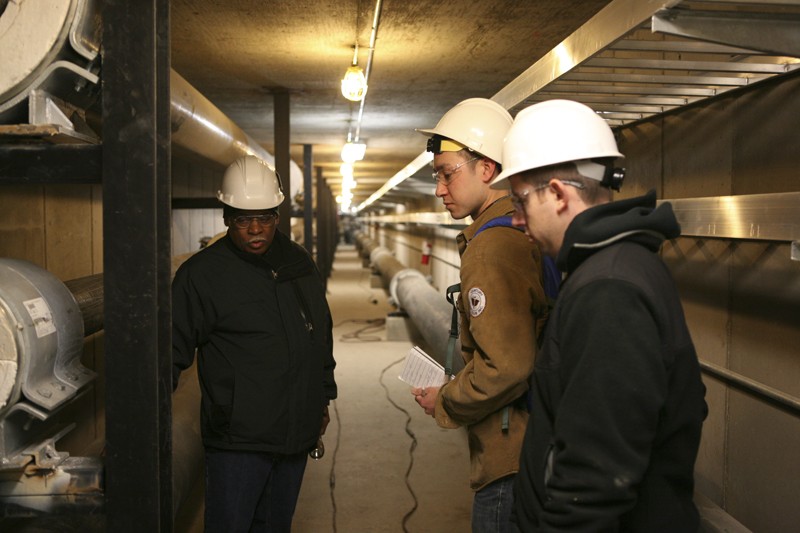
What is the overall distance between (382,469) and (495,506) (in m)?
2.72

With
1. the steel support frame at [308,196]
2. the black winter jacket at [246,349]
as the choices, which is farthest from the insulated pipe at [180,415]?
the steel support frame at [308,196]

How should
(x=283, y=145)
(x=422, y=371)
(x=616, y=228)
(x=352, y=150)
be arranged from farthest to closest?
1. (x=352, y=150)
2. (x=283, y=145)
3. (x=422, y=371)
4. (x=616, y=228)

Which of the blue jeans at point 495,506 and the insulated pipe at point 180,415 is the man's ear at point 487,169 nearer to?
the blue jeans at point 495,506

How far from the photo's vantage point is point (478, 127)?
2.08 metres

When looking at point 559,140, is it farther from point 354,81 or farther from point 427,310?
point 427,310

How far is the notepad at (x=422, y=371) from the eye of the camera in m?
2.20

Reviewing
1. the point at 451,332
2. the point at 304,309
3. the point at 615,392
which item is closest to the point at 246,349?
the point at 304,309

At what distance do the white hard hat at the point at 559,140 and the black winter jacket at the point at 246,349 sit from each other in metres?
1.21

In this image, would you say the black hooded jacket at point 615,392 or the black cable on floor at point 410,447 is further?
the black cable on floor at point 410,447

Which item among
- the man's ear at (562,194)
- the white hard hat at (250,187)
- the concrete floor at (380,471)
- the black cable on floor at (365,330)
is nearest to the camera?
the man's ear at (562,194)

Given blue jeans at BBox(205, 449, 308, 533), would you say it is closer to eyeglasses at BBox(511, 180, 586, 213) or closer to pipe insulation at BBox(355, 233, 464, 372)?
pipe insulation at BBox(355, 233, 464, 372)

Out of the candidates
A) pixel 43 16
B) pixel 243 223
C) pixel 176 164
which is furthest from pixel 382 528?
pixel 176 164

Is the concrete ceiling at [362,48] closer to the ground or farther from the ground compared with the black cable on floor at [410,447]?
farther from the ground

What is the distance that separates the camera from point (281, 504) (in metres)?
2.55
